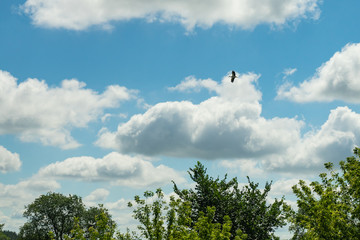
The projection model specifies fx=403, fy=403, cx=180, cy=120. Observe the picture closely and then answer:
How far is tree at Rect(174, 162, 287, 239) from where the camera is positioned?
33.5 m

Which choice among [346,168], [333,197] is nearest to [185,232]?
[333,197]

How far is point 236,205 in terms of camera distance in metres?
34.8

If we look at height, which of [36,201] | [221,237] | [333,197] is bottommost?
[221,237]

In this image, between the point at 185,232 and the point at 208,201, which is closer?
the point at 185,232

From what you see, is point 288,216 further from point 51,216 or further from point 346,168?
point 51,216

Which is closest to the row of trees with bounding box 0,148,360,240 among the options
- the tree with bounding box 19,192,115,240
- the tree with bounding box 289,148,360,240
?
the tree with bounding box 289,148,360,240

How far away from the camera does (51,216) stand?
8994 cm

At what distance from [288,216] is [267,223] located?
7.29 m

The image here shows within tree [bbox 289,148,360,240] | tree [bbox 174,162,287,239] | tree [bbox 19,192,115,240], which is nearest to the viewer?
tree [bbox 289,148,360,240]

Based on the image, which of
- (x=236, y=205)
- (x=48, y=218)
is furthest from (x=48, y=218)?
(x=236, y=205)

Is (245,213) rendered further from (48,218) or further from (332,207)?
(48,218)

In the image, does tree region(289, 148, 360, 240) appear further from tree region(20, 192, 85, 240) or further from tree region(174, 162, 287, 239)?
tree region(20, 192, 85, 240)

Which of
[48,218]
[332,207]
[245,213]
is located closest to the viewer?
[332,207]

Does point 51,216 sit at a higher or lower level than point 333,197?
higher
